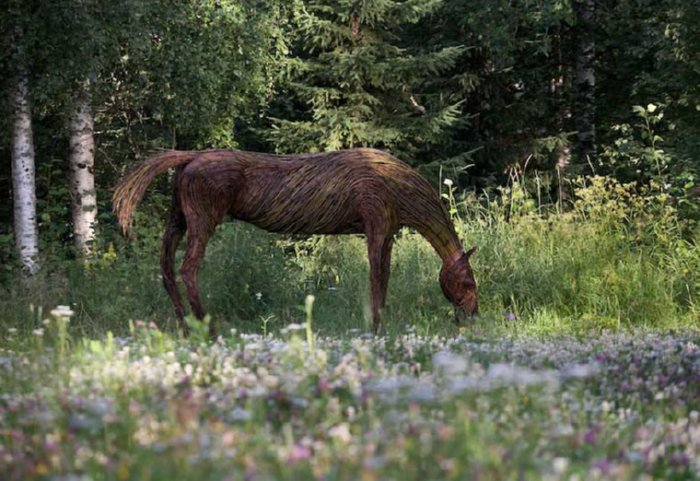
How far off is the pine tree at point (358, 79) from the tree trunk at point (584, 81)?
13.1 ft

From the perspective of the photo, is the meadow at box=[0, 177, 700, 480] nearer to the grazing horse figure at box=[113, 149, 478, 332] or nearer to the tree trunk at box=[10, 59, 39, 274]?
the grazing horse figure at box=[113, 149, 478, 332]

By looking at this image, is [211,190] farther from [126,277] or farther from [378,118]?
[378,118]

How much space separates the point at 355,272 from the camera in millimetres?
12297

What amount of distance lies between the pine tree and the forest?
71mm

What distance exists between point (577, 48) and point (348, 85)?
6.72m

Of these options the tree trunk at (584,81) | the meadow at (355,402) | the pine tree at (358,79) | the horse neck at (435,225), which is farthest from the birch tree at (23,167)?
the tree trunk at (584,81)

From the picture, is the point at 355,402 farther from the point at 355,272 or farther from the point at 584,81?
the point at 584,81

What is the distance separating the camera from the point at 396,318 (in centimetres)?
935

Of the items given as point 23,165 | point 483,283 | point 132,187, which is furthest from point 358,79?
point 132,187

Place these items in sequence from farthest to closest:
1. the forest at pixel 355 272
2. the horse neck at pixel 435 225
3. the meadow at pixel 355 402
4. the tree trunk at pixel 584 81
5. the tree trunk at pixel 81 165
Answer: the tree trunk at pixel 584 81 → the tree trunk at pixel 81 165 → the horse neck at pixel 435 225 → the forest at pixel 355 272 → the meadow at pixel 355 402

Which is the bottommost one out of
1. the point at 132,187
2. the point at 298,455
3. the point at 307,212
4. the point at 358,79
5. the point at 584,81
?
the point at 298,455

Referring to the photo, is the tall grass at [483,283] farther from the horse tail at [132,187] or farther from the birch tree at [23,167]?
the birch tree at [23,167]

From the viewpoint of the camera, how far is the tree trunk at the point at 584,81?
2198cm

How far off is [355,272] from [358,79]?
6.97 metres
